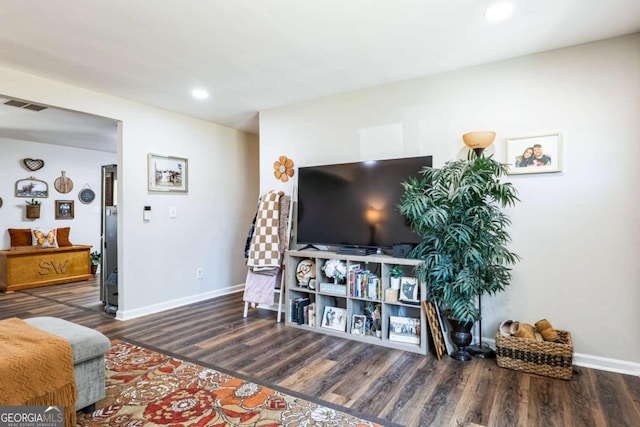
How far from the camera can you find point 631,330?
2352 mm

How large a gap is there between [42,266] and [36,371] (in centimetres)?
491

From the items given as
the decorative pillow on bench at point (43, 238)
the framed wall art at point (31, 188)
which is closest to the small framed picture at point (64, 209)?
the framed wall art at point (31, 188)

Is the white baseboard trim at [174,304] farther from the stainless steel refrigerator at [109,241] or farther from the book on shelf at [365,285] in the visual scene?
the book on shelf at [365,285]

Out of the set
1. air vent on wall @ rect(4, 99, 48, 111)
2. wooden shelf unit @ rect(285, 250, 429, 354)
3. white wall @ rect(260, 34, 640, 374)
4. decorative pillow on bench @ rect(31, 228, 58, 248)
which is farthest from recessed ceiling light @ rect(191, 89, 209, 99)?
decorative pillow on bench @ rect(31, 228, 58, 248)

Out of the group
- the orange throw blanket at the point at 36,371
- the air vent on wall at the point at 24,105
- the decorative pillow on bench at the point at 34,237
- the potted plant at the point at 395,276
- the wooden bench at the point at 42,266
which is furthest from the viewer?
the decorative pillow on bench at the point at 34,237

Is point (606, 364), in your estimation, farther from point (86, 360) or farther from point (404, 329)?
point (86, 360)

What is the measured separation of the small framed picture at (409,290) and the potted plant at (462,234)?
0.13 metres

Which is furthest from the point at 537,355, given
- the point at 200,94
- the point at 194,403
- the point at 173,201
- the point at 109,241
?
the point at 109,241

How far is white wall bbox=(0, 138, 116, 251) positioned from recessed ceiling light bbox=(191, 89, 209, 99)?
422 centimetres

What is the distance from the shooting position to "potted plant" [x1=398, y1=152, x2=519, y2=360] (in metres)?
2.43

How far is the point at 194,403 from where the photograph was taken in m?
1.97

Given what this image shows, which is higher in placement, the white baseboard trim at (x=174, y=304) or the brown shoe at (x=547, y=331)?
the brown shoe at (x=547, y=331)

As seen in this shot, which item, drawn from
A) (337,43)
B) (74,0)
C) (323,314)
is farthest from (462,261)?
(74,0)

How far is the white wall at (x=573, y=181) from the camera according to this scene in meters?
2.37
